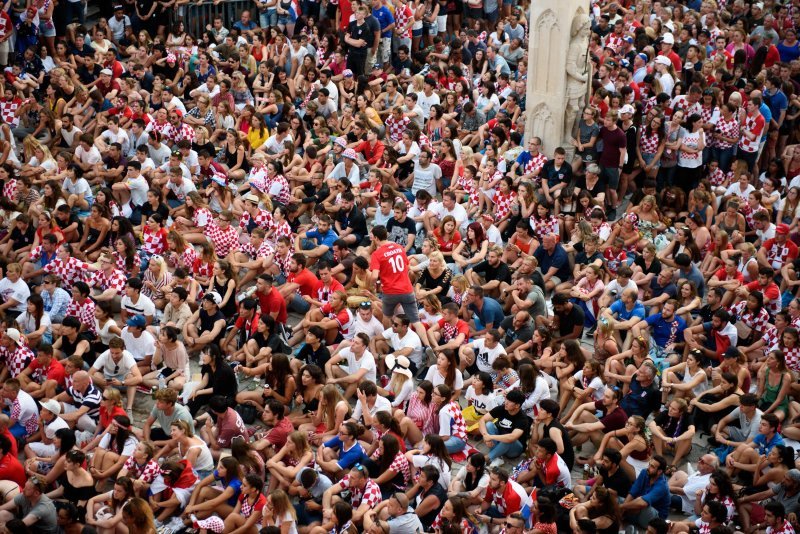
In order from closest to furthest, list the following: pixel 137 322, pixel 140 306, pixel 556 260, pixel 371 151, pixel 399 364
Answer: pixel 399 364, pixel 137 322, pixel 140 306, pixel 556 260, pixel 371 151

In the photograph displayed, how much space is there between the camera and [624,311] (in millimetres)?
12430

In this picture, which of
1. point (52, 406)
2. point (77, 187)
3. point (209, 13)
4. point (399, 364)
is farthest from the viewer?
point (209, 13)

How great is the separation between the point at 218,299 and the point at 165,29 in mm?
8930

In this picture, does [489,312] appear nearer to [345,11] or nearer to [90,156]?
[90,156]

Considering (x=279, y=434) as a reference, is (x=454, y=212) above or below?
above

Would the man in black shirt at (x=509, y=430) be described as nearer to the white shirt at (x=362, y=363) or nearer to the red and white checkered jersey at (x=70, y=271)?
the white shirt at (x=362, y=363)

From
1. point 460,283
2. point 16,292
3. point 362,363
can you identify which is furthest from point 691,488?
point 16,292

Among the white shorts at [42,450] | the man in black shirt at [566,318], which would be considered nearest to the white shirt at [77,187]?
the white shorts at [42,450]

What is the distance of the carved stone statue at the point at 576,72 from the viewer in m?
15.3

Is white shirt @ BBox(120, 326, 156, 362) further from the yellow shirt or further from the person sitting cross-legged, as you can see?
the yellow shirt

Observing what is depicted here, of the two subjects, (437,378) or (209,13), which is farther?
(209,13)

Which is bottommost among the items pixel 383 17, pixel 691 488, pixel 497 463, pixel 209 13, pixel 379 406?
pixel 497 463

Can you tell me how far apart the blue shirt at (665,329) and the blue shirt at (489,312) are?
162 cm

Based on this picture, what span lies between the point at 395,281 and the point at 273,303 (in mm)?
1361
